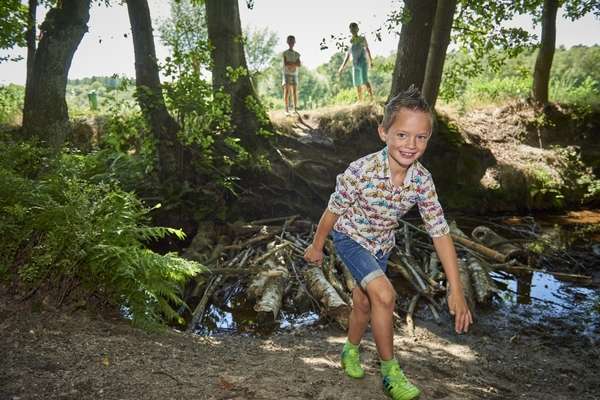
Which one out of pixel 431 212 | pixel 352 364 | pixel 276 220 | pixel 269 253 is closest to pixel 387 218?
pixel 431 212

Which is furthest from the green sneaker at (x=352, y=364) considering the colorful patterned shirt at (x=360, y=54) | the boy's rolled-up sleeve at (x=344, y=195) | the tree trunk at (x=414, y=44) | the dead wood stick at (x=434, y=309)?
the colorful patterned shirt at (x=360, y=54)

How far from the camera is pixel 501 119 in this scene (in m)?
13.3

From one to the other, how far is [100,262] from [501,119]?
13.1 meters

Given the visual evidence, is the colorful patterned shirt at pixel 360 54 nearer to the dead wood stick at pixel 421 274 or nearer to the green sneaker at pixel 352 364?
the dead wood stick at pixel 421 274

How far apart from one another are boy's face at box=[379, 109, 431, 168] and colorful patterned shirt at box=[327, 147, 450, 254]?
0.58ft

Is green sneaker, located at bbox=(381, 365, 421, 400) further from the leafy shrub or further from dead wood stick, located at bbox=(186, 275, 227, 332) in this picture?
dead wood stick, located at bbox=(186, 275, 227, 332)

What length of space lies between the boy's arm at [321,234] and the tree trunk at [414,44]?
6458 millimetres

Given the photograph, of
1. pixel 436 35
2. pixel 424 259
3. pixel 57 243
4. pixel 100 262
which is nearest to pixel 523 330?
pixel 424 259

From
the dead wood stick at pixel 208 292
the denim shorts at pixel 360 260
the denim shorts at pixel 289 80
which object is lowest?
the dead wood stick at pixel 208 292

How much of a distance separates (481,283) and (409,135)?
4.03m

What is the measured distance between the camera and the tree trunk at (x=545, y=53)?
13.1m

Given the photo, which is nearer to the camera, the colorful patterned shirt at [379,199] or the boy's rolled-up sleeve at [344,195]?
the colorful patterned shirt at [379,199]

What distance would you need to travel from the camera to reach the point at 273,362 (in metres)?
3.63

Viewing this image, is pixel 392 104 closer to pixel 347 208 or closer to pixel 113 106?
pixel 347 208
